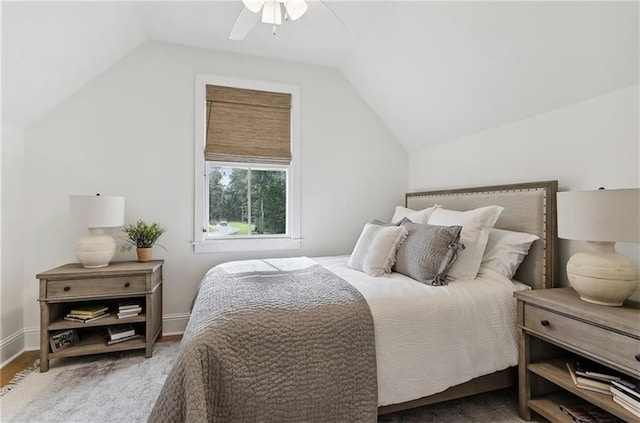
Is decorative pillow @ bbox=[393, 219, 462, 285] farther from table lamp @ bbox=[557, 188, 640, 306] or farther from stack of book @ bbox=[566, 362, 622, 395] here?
stack of book @ bbox=[566, 362, 622, 395]

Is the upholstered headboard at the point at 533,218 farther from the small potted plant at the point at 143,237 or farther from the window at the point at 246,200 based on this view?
the small potted plant at the point at 143,237

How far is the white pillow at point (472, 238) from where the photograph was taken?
2.04 metres

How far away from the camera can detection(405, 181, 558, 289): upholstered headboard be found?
2006 millimetres

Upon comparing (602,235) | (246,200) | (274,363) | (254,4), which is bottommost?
(274,363)

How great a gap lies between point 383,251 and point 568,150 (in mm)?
1356

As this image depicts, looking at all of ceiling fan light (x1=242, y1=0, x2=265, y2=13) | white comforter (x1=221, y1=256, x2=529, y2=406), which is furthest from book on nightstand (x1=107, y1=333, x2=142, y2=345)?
ceiling fan light (x1=242, y1=0, x2=265, y2=13)

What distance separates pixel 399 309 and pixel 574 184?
1.43 m

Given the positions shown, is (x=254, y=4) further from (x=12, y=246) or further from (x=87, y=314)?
(x=12, y=246)

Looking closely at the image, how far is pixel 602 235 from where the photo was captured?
1.43 metres

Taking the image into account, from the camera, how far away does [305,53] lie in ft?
10.2

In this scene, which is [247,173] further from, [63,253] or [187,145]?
[63,253]

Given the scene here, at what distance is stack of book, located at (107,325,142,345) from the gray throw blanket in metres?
1.29

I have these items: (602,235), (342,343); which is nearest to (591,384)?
(602,235)

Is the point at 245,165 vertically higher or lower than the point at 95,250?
higher
